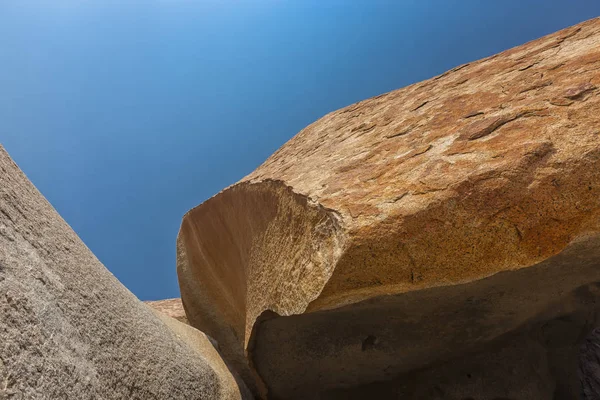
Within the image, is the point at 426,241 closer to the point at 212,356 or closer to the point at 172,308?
the point at 212,356

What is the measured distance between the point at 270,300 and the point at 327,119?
167cm

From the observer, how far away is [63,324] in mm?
1216

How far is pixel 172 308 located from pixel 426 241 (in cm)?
350

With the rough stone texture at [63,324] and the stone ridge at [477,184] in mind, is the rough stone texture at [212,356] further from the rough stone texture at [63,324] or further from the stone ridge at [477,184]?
the stone ridge at [477,184]

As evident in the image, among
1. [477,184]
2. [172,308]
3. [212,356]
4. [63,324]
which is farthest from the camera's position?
[172,308]

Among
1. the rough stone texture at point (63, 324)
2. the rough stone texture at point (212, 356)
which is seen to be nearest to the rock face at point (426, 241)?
the rough stone texture at point (212, 356)

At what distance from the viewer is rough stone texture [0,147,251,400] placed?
1.02 metres

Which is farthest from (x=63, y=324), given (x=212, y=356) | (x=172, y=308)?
(x=172, y=308)

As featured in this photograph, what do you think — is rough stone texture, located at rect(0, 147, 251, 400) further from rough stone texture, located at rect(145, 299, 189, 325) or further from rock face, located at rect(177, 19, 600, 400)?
rough stone texture, located at rect(145, 299, 189, 325)

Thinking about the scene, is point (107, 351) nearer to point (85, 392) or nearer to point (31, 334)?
point (85, 392)

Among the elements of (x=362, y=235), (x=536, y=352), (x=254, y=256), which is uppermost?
(x=254, y=256)

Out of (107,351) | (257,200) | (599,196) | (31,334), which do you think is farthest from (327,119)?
(31,334)

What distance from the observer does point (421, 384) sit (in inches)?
112

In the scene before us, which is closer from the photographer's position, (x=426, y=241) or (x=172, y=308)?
(x=426, y=241)
